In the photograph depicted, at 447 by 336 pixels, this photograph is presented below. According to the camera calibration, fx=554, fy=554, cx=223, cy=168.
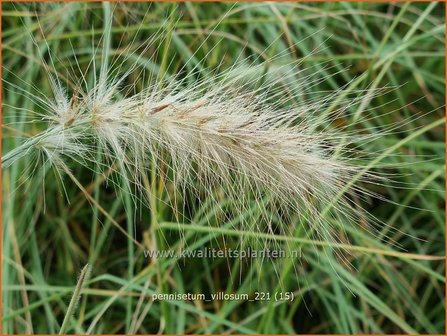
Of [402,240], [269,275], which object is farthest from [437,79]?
[269,275]

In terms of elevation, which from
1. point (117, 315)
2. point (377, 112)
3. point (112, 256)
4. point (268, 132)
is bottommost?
point (117, 315)

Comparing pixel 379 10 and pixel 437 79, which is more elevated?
pixel 379 10

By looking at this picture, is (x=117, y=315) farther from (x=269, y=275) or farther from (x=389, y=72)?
(x=389, y=72)

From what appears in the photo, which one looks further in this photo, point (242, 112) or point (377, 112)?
point (377, 112)

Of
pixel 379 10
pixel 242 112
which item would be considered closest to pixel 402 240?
pixel 379 10

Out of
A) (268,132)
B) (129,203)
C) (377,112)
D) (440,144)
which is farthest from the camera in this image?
(377,112)

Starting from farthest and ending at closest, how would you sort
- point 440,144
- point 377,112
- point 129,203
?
point 377,112, point 440,144, point 129,203
